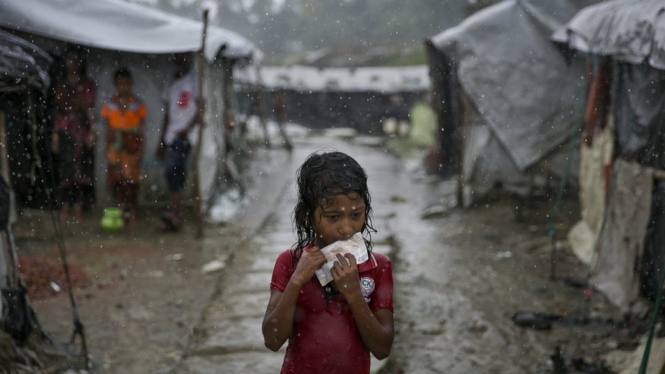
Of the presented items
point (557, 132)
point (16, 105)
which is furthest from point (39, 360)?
point (557, 132)

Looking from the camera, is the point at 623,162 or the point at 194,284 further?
the point at 194,284

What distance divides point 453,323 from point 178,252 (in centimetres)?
322

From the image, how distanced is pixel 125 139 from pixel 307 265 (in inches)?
253

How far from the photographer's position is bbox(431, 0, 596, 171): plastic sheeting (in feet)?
26.6

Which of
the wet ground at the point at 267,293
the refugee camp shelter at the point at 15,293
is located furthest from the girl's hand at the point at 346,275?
the refugee camp shelter at the point at 15,293

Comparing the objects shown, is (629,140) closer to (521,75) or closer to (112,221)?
(521,75)

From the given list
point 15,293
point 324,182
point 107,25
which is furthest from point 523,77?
point 324,182

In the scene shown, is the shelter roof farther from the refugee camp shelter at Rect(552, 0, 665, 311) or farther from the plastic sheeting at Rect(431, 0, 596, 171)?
the refugee camp shelter at Rect(552, 0, 665, 311)

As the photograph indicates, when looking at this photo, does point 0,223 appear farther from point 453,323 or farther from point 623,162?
point 623,162

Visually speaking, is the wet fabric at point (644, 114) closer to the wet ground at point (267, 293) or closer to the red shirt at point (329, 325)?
the wet ground at point (267, 293)

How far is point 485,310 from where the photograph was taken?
5.11m

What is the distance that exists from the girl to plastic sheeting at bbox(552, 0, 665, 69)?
308 centimetres

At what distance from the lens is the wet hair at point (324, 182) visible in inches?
76.4

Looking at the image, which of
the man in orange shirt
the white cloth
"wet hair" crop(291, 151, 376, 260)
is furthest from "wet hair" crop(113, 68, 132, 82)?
"wet hair" crop(291, 151, 376, 260)
